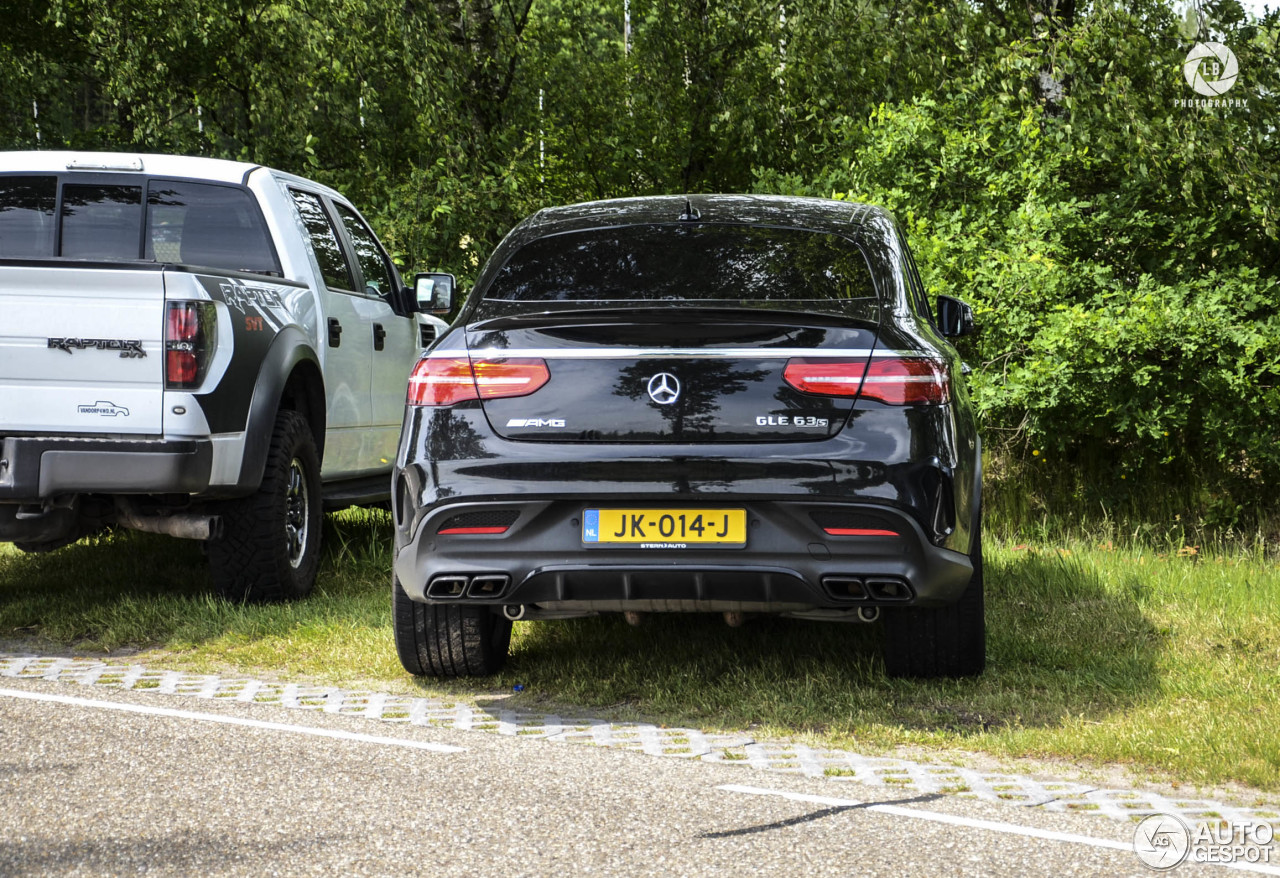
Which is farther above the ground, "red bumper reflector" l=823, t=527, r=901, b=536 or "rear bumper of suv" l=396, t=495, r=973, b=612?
"red bumper reflector" l=823, t=527, r=901, b=536

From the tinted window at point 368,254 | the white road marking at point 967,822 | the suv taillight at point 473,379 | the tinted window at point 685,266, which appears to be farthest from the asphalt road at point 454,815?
the tinted window at point 368,254

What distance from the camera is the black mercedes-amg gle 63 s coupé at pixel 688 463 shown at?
4.49m

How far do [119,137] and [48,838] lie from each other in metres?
12.7

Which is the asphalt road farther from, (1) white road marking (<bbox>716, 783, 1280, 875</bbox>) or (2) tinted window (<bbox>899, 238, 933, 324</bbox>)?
(2) tinted window (<bbox>899, 238, 933, 324</bbox>)

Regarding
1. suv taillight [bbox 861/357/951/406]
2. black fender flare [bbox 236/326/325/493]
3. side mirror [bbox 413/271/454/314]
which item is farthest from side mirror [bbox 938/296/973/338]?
black fender flare [bbox 236/326/325/493]

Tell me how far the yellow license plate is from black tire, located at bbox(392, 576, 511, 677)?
94 cm

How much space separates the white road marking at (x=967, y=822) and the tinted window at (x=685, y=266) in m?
1.72

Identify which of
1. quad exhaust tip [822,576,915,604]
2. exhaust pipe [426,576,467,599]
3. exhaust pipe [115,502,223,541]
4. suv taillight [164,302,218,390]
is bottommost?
exhaust pipe [115,502,223,541]

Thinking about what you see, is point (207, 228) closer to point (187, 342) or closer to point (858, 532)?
point (187, 342)

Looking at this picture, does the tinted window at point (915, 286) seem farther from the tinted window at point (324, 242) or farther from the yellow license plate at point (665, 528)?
the tinted window at point (324, 242)

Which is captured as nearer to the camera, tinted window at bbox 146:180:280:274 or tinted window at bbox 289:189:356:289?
tinted window at bbox 146:180:280:274

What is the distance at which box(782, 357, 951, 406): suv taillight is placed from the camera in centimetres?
450

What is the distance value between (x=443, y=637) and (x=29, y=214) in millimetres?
3370

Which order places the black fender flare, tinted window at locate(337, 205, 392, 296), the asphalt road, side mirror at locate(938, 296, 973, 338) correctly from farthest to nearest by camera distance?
tinted window at locate(337, 205, 392, 296), the black fender flare, side mirror at locate(938, 296, 973, 338), the asphalt road
